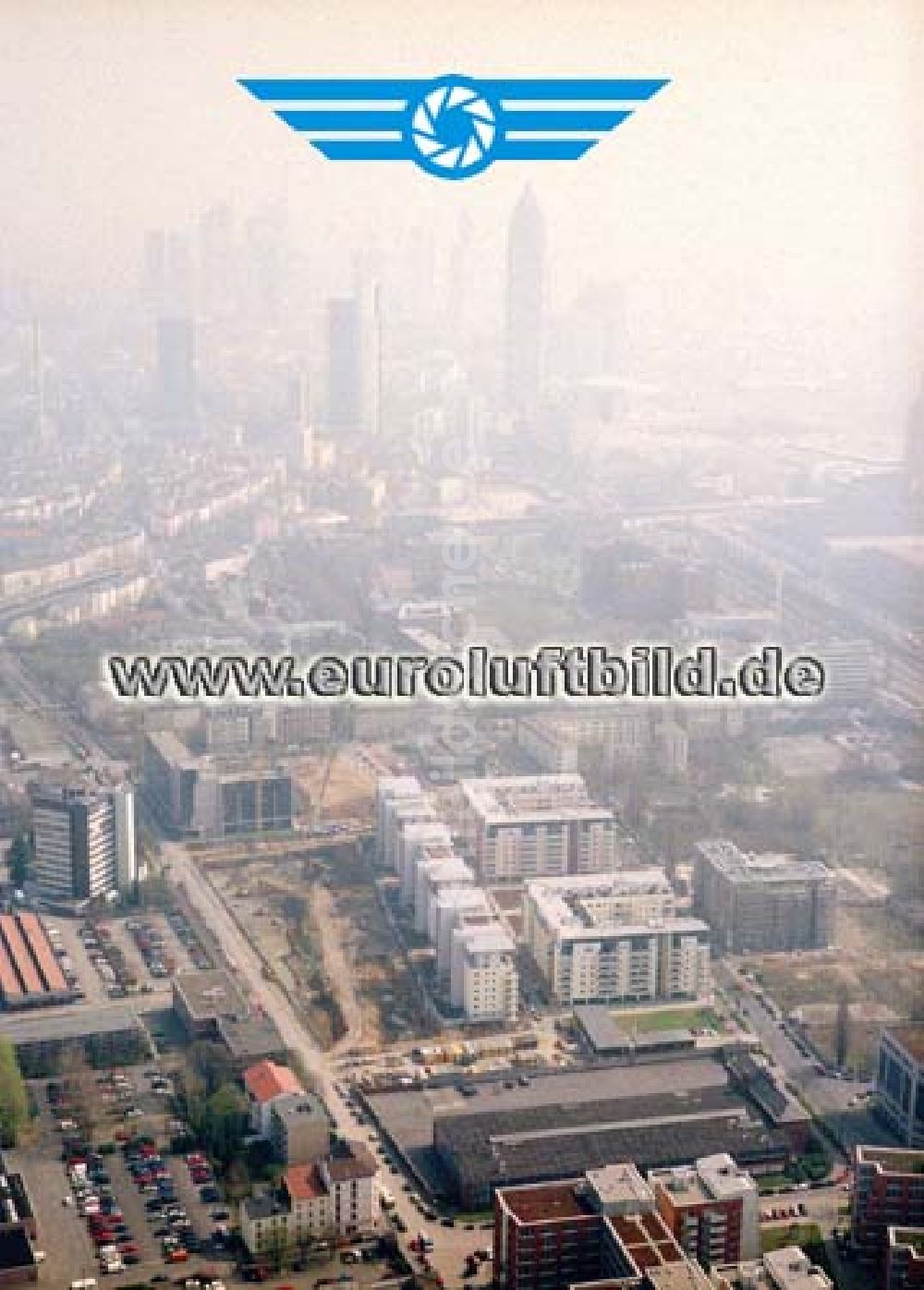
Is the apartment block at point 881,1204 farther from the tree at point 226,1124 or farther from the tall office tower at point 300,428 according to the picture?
the tall office tower at point 300,428

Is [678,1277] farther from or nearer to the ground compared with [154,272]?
nearer to the ground

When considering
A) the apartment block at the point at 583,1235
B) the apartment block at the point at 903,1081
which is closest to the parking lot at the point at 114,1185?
the apartment block at the point at 583,1235

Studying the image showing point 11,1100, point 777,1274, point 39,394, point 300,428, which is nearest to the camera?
point 777,1274

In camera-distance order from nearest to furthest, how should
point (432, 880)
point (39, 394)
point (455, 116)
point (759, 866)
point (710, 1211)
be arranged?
point (710, 1211) → point (455, 116) → point (432, 880) → point (759, 866) → point (39, 394)

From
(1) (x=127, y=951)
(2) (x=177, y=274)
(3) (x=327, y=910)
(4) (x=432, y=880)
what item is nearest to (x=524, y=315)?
(2) (x=177, y=274)

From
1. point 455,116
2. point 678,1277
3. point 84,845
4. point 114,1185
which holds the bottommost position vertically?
point 114,1185

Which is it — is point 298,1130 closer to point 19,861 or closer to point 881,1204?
point 881,1204
